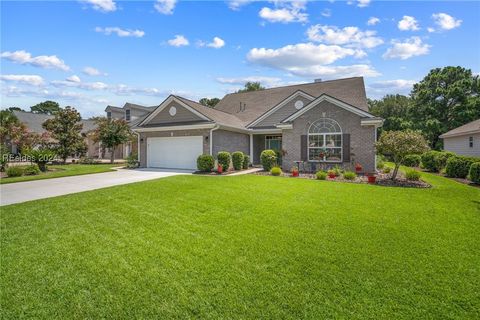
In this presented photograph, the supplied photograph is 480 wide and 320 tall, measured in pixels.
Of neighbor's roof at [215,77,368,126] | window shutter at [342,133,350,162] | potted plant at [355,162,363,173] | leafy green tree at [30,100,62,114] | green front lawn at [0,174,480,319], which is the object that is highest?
leafy green tree at [30,100,62,114]

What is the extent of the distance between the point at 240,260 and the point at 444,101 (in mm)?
39122

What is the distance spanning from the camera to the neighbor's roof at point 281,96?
19031 millimetres

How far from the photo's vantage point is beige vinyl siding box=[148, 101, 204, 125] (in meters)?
17.5

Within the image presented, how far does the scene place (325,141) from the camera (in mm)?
15430

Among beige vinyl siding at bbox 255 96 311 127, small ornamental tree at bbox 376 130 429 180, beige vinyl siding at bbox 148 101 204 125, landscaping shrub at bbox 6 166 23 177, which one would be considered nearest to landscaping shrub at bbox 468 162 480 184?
small ornamental tree at bbox 376 130 429 180

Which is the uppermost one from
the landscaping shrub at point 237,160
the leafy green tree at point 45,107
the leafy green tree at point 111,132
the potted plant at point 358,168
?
the leafy green tree at point 45,107

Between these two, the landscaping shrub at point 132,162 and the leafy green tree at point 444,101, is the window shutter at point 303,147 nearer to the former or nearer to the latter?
the landscaping shrub at point 132,162

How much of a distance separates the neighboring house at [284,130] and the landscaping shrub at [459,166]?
4.24 m

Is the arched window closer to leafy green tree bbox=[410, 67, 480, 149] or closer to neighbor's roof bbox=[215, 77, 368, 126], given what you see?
neighbor's roof bbox=[215, 77, 368, 126]

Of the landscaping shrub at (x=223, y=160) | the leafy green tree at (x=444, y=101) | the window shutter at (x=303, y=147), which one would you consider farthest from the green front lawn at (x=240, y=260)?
the leafy green tree at (x=444, y=101)

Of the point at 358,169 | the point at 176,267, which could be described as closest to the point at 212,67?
the point at 358,169

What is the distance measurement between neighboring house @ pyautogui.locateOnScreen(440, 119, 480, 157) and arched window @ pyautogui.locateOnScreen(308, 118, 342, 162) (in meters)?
12.6

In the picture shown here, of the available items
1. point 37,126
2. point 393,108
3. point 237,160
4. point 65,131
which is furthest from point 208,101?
point 237,160

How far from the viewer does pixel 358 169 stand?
47.0 feet
